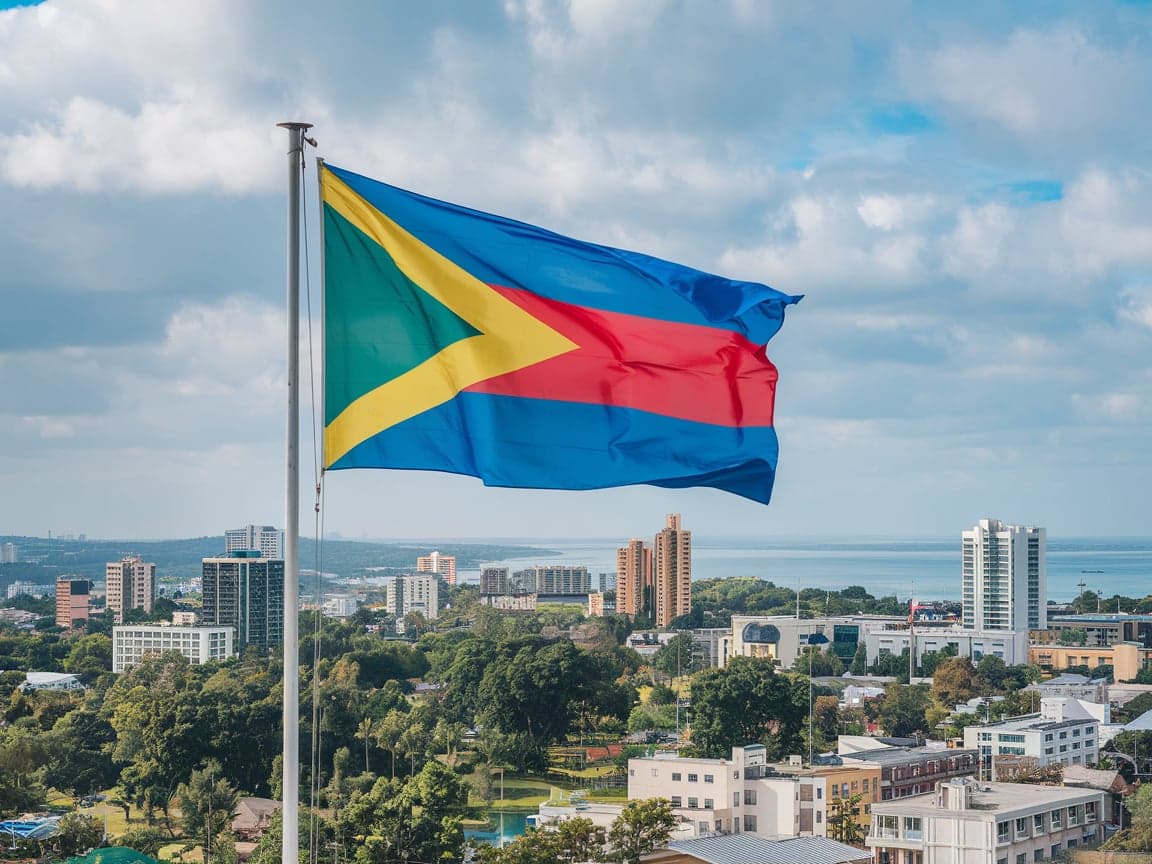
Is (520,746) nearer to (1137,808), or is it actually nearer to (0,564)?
(1137,808)

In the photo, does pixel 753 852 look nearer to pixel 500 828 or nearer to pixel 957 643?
pixel 500 828

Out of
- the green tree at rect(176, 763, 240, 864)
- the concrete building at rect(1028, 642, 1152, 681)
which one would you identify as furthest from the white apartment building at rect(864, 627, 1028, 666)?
the green tree at rect(176, 763, 240, 864)

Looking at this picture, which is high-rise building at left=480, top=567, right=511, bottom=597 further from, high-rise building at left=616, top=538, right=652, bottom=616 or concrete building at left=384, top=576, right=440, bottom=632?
high-rise building at left=616, top=538, right=652, bottom=616

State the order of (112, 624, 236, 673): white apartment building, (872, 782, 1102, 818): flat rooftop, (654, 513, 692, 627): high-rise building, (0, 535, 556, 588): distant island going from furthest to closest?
(0, 535, 556, 588): distant island, (654, 513, 692, 627): high-rise building, (112, 624, 236, 673): white apartment building, (872, 782, 1102, 818): flat rooftop

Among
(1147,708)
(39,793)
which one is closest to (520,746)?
(39,793)

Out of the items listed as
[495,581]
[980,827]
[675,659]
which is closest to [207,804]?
[980,827]
